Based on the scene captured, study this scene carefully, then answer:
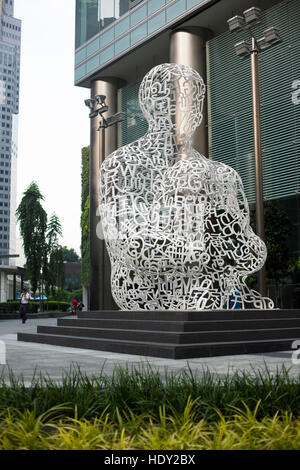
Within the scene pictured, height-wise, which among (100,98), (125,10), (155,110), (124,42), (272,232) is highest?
(125,10)

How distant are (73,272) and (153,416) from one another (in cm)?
9843

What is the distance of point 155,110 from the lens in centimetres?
1103

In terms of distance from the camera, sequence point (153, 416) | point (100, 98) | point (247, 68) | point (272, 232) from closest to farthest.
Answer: point (153, 416), point (272, 232), point (100, 98), point (247, 68)

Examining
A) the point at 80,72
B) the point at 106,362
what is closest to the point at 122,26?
the point at 80,72

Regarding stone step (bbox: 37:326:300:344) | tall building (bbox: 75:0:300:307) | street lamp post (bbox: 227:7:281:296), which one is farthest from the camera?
tall building (bbox: 75:0:300:307)

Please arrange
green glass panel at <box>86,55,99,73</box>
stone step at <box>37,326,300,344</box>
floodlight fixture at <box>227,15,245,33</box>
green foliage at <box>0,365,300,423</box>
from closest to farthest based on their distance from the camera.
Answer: green foliage at <box>0,365,300,423</box>
stone step at <box>37,326,300,344</box>
floodlight fixture at <box>227,15,245,33</box>
green glass panel at <box>86,55,99,73</box>

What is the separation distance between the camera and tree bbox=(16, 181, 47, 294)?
3656cm

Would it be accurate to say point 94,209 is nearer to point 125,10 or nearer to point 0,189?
point 125,10

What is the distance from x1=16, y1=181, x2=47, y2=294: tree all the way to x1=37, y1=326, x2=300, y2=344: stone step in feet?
87.3

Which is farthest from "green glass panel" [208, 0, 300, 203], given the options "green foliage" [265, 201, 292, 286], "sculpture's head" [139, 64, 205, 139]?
"sculpture's head" [139, 64, 205, 139]

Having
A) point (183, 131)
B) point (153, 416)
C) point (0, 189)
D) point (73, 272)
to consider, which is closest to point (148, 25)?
point (183, 131)

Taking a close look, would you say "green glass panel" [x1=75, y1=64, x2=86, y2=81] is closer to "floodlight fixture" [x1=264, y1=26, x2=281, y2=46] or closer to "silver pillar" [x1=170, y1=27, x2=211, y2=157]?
"silver pillar" [x1=170, y1=27, x2=211, y2=157]

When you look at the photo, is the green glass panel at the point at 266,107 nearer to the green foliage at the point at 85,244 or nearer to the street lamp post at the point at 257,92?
the street lamp post at the point at 257,92

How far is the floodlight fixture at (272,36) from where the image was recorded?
12.7 metres
